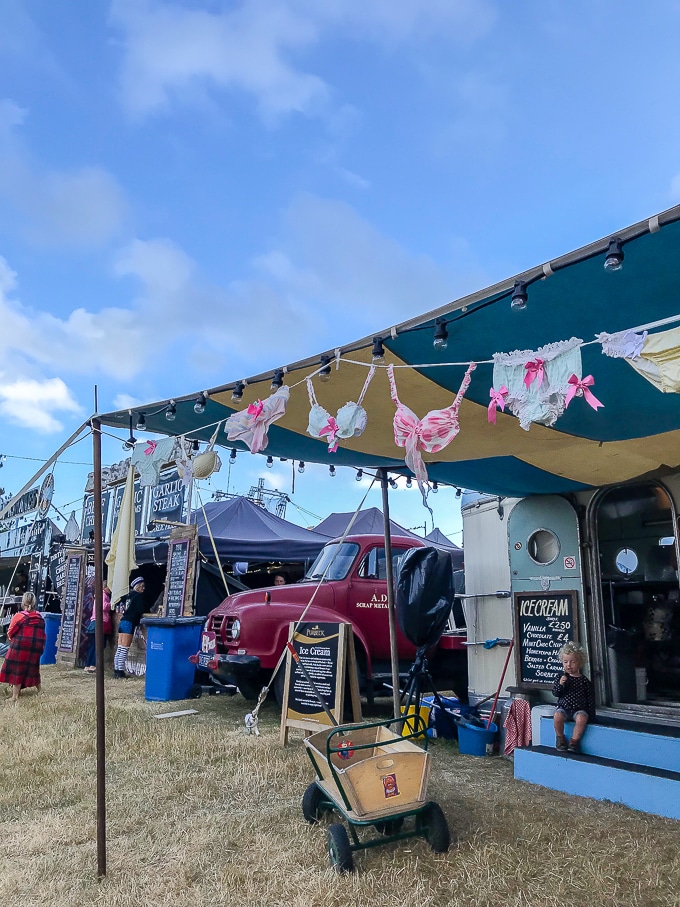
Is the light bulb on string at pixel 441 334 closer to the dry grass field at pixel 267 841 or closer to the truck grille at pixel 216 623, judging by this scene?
the dry grass field at pixel 267 841

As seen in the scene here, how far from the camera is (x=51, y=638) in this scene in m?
13.7

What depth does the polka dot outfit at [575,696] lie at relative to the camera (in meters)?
4.84

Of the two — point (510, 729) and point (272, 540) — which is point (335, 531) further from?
point (510, 729)

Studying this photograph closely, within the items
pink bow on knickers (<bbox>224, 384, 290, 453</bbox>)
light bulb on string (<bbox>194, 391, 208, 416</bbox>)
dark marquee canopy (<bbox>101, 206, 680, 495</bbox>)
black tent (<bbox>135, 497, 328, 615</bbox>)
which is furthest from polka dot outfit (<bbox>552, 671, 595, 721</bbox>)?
black tent (<bbox>135, 497, 328, 615</bbox>)

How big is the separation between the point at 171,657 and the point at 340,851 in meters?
5.68

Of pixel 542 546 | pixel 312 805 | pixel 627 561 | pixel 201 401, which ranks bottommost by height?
pixel 312 805

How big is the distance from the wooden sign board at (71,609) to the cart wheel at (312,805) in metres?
9.59

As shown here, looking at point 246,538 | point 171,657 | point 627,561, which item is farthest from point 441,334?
point 246,538

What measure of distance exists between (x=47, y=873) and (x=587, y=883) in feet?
7.98

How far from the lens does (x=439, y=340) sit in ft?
9.59

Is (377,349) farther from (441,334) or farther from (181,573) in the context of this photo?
(181,573)

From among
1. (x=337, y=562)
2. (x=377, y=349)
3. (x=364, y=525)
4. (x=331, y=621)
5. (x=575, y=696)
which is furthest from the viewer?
(x=364, y=525)

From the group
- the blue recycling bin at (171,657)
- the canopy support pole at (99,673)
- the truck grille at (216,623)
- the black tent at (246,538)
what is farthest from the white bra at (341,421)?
the black tent at (246,538)

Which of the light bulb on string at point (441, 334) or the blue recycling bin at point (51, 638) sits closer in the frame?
the light bulb on string at point (441, 334)
